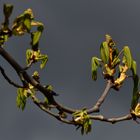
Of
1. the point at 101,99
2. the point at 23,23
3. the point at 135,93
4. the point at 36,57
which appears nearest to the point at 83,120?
the point at 101,99

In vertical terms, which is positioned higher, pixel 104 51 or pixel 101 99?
pixel 104 51

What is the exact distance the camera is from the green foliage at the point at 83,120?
7.82 feet

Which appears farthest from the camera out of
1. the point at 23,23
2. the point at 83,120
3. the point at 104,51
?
the point at 104,51

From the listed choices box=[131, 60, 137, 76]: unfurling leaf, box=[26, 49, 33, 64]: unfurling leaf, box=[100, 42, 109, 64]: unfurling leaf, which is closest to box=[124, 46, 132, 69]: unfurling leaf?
box=[131, 60, 137, 76]: unfurling leaf

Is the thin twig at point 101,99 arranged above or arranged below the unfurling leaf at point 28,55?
below

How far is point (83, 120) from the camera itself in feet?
8.00

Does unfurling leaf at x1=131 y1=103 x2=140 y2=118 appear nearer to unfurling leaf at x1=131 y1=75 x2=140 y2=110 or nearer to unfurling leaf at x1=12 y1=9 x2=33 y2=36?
unfurling leaf at x1=131 y1=75 x2=140 y2=110

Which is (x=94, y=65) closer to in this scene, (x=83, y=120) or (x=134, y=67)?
(x=134, y=67)

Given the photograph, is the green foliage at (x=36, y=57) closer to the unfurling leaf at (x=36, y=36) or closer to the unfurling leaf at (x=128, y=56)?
the unfurling leaf at (x=36, y=36)

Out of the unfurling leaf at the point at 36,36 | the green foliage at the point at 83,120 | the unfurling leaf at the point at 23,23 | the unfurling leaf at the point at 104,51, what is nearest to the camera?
the unfurling leaf at the point at 23,23

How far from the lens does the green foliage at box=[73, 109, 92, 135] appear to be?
2382 mm

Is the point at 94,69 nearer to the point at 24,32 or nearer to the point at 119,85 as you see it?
the point at 119,85

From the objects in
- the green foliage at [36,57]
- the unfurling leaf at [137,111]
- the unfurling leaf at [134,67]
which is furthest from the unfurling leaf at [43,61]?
the unfurling leaf at [137,111]

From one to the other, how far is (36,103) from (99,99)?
464 millimetres
